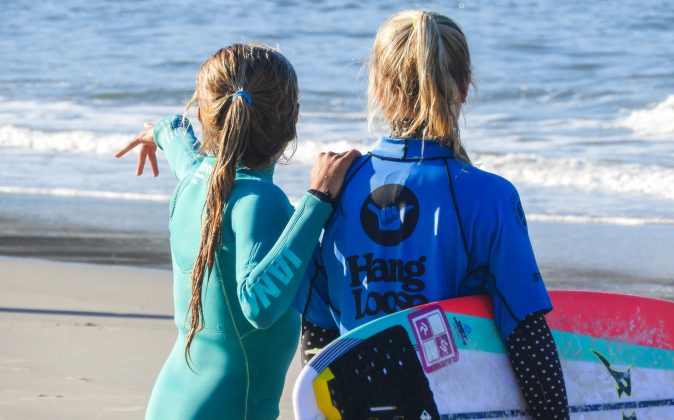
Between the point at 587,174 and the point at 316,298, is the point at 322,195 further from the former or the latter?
the point at 587,174

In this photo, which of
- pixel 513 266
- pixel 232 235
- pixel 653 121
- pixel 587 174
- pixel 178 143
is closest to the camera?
pixel 513 266

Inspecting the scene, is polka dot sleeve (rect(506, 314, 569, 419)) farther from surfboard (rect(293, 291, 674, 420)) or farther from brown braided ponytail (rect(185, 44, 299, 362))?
brown braided ponytail (rect(185, 44, 299, 362))

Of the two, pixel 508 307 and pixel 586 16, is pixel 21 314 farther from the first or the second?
pixel 586 16

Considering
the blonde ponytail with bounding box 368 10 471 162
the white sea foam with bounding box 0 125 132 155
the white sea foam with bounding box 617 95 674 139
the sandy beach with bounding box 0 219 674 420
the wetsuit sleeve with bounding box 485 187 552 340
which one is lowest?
the white sea foam with bounding box 0 125 132 155

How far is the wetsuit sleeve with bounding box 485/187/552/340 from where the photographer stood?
2.21m

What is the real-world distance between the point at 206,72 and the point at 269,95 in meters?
0.17

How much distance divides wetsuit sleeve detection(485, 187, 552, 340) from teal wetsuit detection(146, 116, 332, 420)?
36cm

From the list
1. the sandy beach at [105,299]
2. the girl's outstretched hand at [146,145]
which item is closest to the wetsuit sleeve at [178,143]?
the girl's outstretched hand at [146,145]

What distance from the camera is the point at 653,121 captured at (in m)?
13.9

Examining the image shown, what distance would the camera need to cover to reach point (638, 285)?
6.67 meters

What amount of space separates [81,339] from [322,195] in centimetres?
306

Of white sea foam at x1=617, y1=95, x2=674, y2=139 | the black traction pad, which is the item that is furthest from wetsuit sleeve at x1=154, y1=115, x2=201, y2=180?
white sea foam at x1=617, y1=95, x2=674, y2=139

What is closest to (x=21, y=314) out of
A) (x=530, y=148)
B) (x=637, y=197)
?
(x=637, y=197)

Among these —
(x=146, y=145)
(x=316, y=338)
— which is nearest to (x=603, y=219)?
(x=146, y=145)
